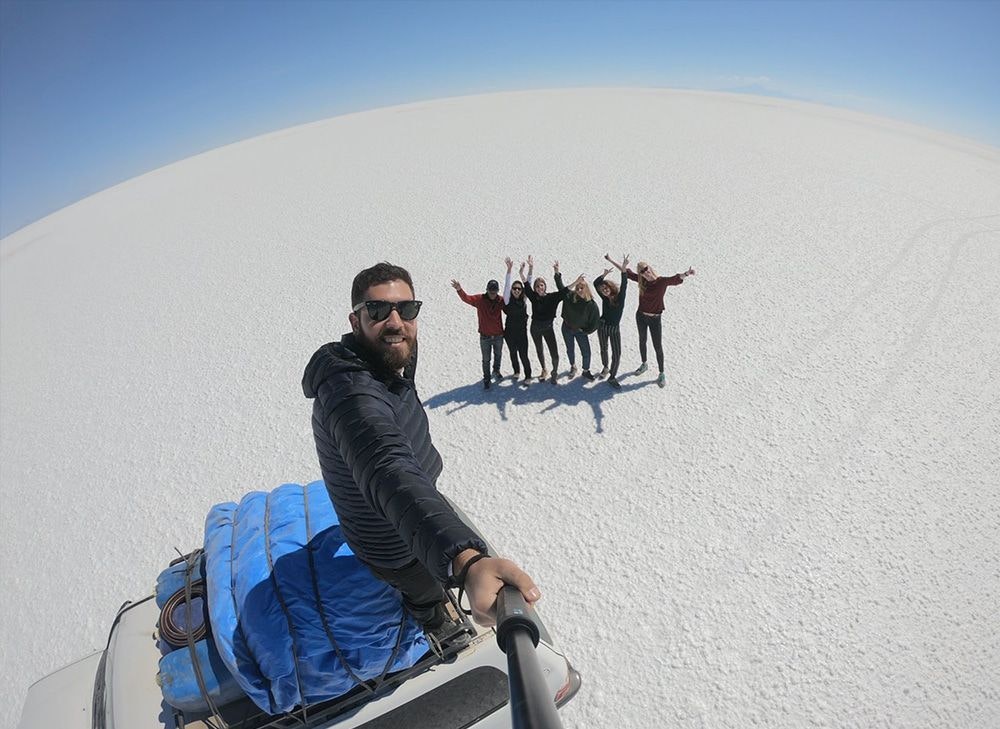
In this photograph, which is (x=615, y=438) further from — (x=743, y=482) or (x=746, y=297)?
(x=746, y=297)

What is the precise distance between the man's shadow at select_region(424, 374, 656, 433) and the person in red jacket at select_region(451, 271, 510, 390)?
0.25 meters

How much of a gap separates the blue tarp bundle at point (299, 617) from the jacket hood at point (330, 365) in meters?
1.22

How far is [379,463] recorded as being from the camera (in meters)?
1.73

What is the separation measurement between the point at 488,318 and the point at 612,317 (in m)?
1.78

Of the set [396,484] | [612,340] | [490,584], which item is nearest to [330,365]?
[396,484]

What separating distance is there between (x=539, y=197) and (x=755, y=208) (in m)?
6.72

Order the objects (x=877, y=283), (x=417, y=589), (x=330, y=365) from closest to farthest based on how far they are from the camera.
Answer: (x=330, y=365) → (x=417, y=589) → (x=877, y=283)

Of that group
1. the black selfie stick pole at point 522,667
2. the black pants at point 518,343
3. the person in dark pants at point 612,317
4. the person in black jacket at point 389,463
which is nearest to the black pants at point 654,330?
the person in dark pants at point 612,317

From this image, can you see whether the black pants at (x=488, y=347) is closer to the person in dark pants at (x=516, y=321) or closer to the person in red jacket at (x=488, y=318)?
the person in red jacket at (x=488, y=318)

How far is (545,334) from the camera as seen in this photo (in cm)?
677

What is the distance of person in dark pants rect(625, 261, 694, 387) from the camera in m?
6.13

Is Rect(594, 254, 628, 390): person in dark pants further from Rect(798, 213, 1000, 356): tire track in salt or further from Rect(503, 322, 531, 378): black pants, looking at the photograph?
Rect(798, 213, 1000, 356): tire track in salt

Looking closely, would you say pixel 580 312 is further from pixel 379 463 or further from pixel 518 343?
pixel 379 463

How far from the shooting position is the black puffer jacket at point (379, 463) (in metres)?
1.50
